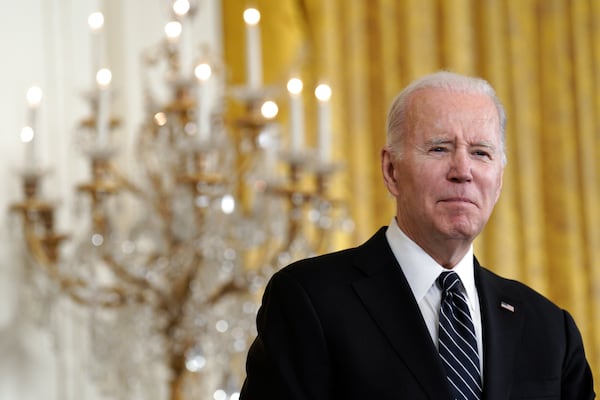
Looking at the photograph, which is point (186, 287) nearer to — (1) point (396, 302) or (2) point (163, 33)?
(2) point (163, 33)

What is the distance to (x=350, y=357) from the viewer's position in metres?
1.84

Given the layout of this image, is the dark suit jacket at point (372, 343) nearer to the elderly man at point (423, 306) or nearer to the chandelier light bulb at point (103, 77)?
the elderly man at point (423, 306)

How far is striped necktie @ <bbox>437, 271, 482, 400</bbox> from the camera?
189 centimetres

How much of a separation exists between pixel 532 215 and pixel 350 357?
2.64m

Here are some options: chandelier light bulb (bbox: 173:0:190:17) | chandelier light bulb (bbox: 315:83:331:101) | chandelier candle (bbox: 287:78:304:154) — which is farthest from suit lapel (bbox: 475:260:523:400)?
chandelier light bulb (bbox: 173:0:190:17)

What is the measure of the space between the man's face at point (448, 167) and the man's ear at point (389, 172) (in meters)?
0.01

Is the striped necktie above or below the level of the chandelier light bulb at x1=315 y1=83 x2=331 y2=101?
below

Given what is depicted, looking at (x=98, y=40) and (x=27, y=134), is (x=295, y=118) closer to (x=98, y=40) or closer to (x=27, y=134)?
(x=98, y=40)

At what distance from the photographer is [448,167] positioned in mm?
1909

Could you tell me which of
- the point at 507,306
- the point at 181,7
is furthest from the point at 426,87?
the point at 181,7

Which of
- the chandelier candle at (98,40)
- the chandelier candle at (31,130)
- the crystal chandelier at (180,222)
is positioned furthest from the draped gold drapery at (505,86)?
the chandelier candle at (31,130)

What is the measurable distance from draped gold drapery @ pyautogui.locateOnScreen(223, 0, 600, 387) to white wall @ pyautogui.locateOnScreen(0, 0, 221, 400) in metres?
0.59

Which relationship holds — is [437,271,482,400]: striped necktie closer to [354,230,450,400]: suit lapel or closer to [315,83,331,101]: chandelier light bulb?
[354,230,450,400]: suit lapel

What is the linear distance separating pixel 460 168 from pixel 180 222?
1.89 metres
